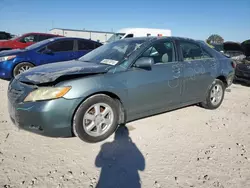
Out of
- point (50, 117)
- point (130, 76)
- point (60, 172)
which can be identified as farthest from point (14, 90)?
point (130, 76)

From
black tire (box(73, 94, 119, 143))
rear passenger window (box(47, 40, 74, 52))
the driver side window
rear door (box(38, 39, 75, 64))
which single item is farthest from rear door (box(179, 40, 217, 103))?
rear passenger window (box(47, 40, 74, 52))

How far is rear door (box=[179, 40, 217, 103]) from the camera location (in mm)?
3703

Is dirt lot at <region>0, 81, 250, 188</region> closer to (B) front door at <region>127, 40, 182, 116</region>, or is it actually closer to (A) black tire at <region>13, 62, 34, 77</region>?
(B) front door at <region>127, 40, 182, 116</region>

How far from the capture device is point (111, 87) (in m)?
2.84

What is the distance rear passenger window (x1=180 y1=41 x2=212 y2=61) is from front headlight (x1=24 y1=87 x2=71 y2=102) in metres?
2.30

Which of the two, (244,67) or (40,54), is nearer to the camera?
(40,54)

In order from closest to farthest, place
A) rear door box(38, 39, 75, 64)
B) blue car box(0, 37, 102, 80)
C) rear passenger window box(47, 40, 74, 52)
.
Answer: blue car box(0, 37, 102, 80) → rear door box(38, 39, 75, 64) → rear passenger window box(47, 40, 74, 52)

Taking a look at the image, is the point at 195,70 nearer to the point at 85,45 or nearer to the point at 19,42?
the point at 85,45

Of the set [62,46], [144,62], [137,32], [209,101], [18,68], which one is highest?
[137,32]

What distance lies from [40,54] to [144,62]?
14.8ft

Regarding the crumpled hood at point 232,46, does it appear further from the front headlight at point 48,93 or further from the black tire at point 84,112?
the front headlight at point 48,93

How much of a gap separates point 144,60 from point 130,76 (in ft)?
1.03

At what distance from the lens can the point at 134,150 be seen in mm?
2717

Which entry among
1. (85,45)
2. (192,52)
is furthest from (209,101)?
(85,45)
